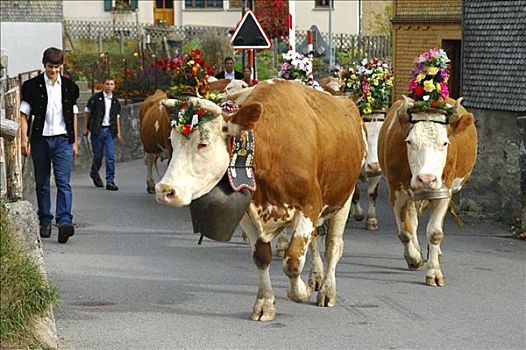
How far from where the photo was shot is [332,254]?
36.6ft

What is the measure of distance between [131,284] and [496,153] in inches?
288

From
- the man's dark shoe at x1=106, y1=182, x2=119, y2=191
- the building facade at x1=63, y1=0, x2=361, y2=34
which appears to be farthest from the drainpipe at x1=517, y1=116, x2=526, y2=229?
the building facade at x1=63, y1=0, x2=361, y2=34

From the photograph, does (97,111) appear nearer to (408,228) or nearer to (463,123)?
(408,228)

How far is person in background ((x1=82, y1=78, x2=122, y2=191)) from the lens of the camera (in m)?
21.5

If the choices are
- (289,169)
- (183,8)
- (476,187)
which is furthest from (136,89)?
(183,8)

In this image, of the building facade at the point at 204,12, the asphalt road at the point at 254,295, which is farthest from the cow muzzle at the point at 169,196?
the building facade at the point at 204,12

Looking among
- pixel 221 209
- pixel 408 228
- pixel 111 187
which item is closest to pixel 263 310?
pixel 221 209

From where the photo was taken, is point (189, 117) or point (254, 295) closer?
point (189, 117)

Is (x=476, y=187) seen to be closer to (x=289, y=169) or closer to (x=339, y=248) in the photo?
(x=339, y=248)

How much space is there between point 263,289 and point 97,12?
47.6 meters

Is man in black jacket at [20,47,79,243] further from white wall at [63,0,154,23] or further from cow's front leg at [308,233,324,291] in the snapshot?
white wall at [63,0,154,23]

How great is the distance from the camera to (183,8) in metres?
56.9

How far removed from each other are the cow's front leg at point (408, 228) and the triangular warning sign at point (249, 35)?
8079mm

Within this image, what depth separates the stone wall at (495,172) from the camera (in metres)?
17.0
